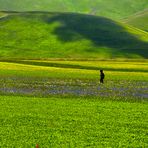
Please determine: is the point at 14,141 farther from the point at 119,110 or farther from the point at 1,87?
the point at 1,87

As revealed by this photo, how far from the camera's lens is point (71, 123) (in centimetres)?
3716

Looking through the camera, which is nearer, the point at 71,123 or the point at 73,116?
the point at 71,123

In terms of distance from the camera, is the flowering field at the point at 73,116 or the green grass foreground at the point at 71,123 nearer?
the green grass foreground at the point at 71,123

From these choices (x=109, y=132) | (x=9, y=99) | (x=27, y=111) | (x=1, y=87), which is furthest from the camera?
(x=1, y=87)

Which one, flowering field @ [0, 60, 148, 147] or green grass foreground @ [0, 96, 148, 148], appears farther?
flowering field @ [0, 60, 148, 147]

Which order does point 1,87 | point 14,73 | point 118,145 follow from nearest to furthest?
point 118,145
point 1,87
point 14,73

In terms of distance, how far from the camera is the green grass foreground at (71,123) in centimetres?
3042

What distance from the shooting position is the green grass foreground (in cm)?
3042

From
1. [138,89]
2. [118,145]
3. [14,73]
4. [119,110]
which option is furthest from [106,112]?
[14,73]

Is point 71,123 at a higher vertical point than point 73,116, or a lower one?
lower

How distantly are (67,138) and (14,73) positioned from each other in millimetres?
65581

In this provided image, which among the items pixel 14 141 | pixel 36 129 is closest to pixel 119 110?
pixel 36 129

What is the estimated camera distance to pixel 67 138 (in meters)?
31.3

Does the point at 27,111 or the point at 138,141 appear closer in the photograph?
Answer: the point at 138,141
